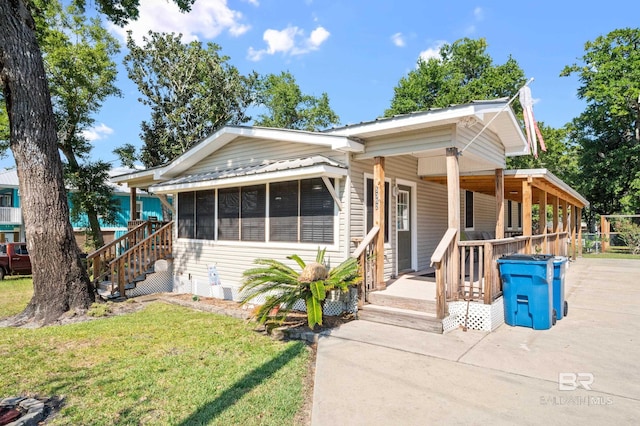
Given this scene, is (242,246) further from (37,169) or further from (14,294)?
(14,294)

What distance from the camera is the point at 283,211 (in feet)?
24.0

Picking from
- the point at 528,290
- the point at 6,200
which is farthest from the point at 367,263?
the point at 6,200

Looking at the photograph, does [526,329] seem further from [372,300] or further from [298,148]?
[298,148]

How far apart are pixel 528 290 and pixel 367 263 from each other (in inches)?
92.2

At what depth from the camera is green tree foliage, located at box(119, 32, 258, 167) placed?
18.9 metres

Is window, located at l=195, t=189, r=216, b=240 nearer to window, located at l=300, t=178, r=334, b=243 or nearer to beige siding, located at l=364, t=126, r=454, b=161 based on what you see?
window, located at l=300, t=178, r=334, b=243

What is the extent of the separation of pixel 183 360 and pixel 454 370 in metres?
3.06

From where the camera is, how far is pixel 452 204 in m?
5.37

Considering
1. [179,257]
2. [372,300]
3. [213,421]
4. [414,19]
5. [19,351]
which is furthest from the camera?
Result: [414,19]

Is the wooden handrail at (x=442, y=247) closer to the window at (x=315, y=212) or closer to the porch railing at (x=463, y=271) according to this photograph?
the porch railing at (x=463, y=271)

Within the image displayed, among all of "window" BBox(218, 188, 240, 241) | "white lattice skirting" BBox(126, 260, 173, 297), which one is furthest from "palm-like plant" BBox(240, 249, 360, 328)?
"white lattice skirting" BBox(126, 260, 173, 297)

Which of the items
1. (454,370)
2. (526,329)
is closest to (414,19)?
(526,329)

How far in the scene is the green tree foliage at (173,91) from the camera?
18.9 metres

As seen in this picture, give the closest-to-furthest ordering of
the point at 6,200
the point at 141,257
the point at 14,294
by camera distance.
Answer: the point at 141,257 < the point at 14,294 < the point at 6,200
